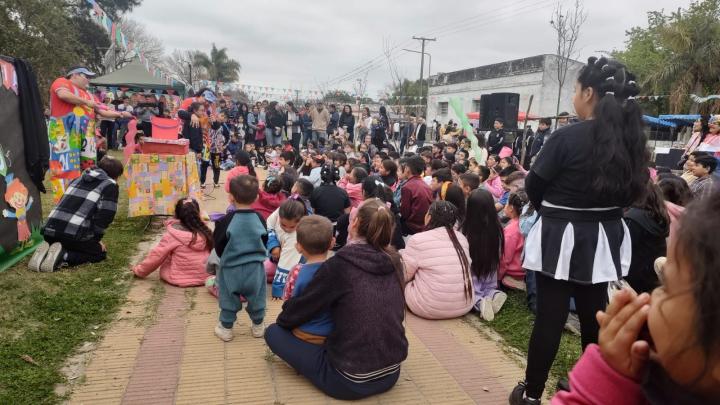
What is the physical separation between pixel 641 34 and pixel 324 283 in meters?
37.5

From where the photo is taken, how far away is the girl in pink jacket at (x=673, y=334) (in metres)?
0.79

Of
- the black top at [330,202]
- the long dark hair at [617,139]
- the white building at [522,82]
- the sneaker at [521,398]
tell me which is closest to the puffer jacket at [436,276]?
the sneaker at [521,398]

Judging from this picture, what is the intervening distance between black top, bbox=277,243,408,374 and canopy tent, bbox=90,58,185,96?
16.4m

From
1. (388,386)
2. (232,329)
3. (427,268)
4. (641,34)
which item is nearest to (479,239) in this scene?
(427,268)

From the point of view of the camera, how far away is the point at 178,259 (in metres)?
4.72

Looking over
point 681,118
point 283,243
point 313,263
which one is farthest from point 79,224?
point 681,118

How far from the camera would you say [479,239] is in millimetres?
4445

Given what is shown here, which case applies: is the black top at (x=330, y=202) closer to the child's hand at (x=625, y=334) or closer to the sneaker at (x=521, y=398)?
the sneaker at (x=521, y=398)

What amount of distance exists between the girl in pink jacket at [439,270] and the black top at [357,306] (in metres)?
1.30

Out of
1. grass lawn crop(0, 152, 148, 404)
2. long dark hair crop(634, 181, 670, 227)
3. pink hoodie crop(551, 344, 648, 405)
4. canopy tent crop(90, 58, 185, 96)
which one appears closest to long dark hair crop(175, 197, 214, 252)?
grass lawn crop(0, 152, 148, 404)

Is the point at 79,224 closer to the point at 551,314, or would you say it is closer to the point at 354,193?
the point at 354,193

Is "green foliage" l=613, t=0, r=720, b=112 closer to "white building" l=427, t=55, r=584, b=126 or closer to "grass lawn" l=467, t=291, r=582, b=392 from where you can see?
"white building" l=427, t=55, r=584, b=126

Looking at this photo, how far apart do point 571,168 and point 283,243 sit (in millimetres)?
3018

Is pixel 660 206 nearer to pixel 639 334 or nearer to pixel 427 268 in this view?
pixel 427 268
